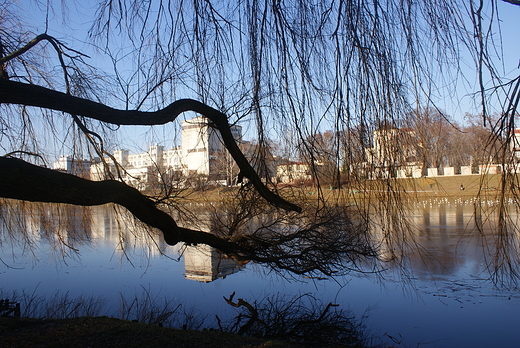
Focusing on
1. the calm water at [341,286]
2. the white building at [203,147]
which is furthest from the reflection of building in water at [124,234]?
the white building at [203,147]

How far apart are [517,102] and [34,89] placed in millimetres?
2382

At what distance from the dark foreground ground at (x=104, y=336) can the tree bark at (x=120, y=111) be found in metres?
1.23

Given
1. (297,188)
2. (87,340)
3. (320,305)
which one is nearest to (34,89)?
(87,340)

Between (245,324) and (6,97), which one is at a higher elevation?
(6,97)

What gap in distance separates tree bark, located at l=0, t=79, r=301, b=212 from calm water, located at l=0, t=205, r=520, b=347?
4.67ft

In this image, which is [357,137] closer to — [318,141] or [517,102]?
[318,141]

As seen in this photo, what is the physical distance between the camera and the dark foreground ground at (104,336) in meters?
3.12

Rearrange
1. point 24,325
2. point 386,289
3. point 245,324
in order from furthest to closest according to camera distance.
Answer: point 386,289, point 245,324, point 24,325

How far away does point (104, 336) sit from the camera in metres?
3.30

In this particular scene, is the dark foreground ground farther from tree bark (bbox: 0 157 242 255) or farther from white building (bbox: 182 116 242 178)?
white building (bbox: 182 116 242 178)

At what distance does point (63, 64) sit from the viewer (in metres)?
3.75

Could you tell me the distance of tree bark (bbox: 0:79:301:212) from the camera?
6.94ft

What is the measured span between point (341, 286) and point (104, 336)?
300 cm

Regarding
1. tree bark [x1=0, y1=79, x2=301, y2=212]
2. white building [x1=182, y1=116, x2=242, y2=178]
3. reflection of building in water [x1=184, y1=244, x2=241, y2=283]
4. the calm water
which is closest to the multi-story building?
white building [x1=182, y1=116, x2=242, y2=178]
